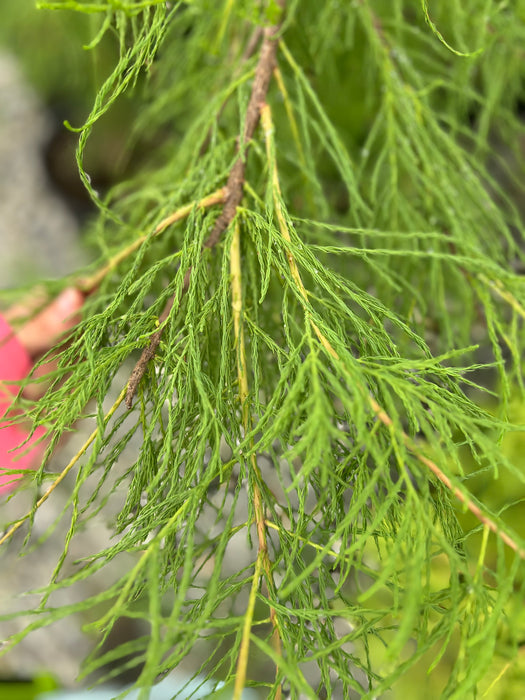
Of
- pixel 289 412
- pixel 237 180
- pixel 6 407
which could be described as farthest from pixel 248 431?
pixel 6 407

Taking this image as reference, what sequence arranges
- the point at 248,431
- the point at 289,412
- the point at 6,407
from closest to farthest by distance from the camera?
the point at 289,412 → the point at 248,431 → the point at 6,407

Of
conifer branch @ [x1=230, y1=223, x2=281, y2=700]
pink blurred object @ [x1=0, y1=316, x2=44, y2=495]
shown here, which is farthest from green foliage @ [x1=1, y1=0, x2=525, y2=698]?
pink blurred object @ [x1=0, y1=316, x2=44, y2=495]

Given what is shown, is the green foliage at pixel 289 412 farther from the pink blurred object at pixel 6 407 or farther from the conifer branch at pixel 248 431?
the pink blurred object at pixel 6 407

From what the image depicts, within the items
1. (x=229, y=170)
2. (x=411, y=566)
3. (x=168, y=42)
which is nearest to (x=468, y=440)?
(x=411, y=566)

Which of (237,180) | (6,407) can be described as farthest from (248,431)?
(6,407)

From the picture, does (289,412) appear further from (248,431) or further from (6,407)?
(6,407)

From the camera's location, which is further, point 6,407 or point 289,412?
point 6,407

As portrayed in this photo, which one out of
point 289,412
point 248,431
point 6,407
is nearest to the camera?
point 289,412

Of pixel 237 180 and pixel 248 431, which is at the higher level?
pixel 237 180

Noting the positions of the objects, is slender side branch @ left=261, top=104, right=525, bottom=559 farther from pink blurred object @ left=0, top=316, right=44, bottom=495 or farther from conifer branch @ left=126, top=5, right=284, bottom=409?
pink blurred object @ left=0, top=316, right=44, bottom=495
